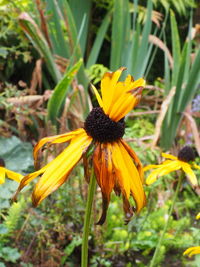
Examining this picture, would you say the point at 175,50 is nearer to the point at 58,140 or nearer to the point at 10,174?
the point at 10,174

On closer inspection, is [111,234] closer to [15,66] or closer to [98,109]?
[98,109]

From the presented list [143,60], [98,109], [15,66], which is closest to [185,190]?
[143,60]

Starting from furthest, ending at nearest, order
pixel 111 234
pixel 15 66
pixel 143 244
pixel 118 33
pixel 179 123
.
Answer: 1. pixel 15 66
2. pixel 179 123
3. pixel 118 33
4. pixel 111 234
5. pixel 143 244

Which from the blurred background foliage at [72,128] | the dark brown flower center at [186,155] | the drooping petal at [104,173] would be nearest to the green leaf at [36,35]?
the blurred background foliage at [72,128]

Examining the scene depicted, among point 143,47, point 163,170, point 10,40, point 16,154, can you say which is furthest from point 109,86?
point 10,40

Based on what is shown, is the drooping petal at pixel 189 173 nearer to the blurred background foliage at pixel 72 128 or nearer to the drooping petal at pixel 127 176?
the blurred background foliage at pixel 72 128
